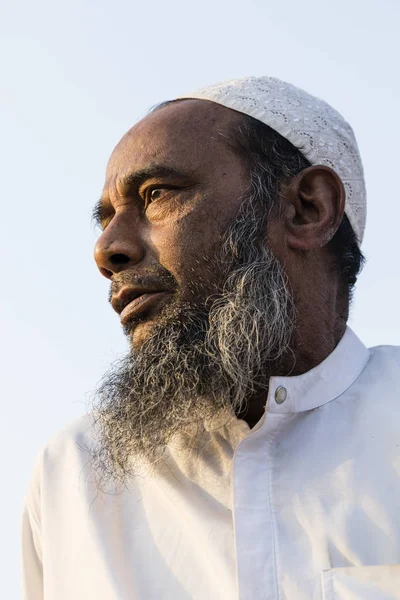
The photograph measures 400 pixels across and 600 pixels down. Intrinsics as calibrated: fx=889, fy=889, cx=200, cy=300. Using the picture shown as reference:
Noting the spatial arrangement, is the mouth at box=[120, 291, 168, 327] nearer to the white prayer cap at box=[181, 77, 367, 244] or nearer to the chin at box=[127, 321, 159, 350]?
the chin at box=[127, 321, 159, 350]

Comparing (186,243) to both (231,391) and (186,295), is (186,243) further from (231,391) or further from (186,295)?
(231,391)

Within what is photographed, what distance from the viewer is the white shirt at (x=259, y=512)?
2.50 m

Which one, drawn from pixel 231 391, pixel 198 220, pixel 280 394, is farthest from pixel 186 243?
pixel 280 394

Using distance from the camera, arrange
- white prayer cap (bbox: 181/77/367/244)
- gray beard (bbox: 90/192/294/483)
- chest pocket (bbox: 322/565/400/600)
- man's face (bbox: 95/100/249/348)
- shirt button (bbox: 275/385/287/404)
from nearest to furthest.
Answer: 1. chest pocket (bbox: 322/565/400/600)
2. shirt button (bbox: 275/385/287/404)
3. gray beard (bbox: 90/192/294/483)
4. man's face (bbox: 95/100/249/348)
5. white prayer cap (bbox: 181/77/367/244)

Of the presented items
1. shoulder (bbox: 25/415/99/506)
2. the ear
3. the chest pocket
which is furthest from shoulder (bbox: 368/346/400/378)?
shoulder (bbox: 25/415/99/506)

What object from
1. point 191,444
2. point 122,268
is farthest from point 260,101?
point 191,444

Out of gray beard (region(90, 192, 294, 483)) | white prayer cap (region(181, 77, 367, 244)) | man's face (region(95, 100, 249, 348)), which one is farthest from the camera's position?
white prayer cap (region(181, 77, 367, 244))

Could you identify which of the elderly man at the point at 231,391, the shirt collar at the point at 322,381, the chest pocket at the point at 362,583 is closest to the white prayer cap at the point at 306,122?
the elderly man at the point at 231,391

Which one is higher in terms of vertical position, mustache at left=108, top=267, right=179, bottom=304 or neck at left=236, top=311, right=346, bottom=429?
mustache at left=108, top=267, right=179, bottom=304

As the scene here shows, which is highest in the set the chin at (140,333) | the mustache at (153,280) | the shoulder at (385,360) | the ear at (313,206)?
the ear at (313,206)

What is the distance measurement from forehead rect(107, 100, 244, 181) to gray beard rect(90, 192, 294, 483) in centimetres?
23

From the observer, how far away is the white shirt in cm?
250

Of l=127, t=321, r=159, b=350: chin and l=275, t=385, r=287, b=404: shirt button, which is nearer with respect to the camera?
l=275, t=385, r=287, b=404: shirt button

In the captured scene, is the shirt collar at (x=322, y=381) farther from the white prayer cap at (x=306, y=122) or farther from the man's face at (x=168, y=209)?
the white prayer cap at (x=306, y=122)
